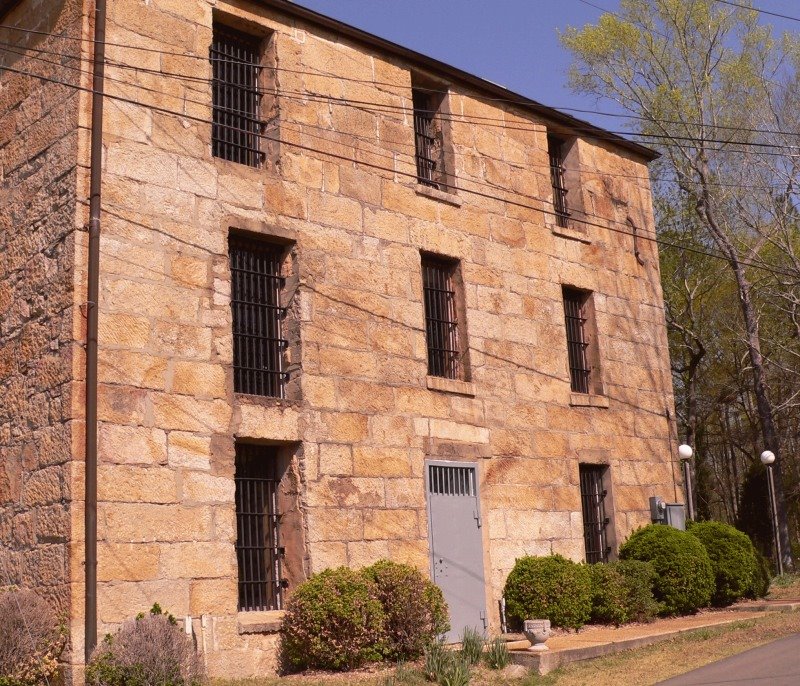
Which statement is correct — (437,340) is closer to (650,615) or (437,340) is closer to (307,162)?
(307,162)

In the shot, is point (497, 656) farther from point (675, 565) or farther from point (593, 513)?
point (593, 513)

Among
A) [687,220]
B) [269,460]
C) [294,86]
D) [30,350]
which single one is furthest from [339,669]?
[687,220]

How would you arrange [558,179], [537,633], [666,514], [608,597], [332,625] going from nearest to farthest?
[332,625] → [537,633] → [608,597] → [666,514] → [558,179]

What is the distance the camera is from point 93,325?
397 inches

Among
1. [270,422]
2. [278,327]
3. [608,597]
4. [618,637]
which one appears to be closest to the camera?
[270,422]

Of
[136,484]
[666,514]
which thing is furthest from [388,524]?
[666,514]

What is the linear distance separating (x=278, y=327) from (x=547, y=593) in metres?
5.08

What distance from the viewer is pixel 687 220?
3048 centimetres

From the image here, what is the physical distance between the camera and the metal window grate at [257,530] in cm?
1127

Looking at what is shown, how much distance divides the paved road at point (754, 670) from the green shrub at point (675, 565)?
3619mm

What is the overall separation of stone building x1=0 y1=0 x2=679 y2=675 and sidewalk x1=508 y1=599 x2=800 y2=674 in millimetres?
1451

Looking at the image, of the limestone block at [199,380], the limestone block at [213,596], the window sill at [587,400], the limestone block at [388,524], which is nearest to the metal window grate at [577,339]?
the window sill at [587,400]

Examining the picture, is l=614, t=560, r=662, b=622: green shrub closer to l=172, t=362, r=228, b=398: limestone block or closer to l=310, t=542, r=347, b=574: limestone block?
l=310, t=542, r=347, b=574: limestone block

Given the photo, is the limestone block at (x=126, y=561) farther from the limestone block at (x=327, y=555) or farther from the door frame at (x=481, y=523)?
the door frame at (x=481, y=523)
